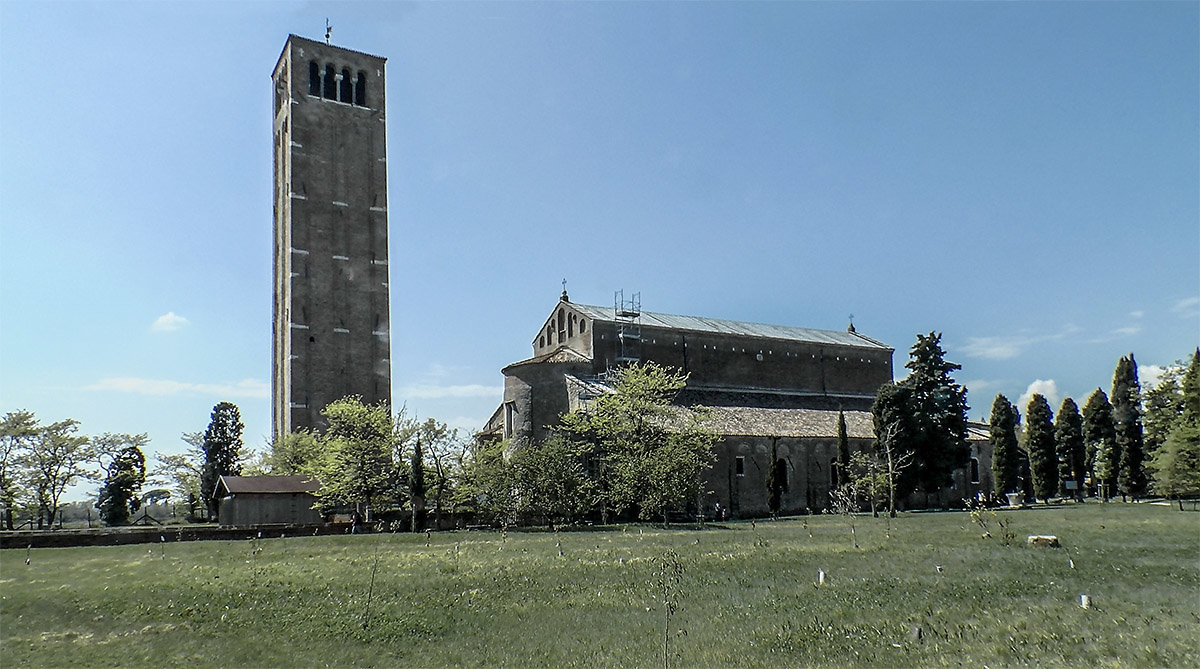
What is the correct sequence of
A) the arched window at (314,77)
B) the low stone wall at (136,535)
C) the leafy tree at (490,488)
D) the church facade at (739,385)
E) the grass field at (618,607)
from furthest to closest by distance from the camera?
the arched window at (314,77)
the church facade at (739,385)
the leafy tree at (490,488)
the low stone wall at (136,535)
the grass field at (618,607)

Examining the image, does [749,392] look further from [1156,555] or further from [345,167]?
[1156,555]

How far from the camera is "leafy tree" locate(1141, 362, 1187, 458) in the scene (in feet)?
143

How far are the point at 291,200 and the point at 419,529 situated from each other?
28996mm

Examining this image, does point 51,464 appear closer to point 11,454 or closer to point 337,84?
point 11,454

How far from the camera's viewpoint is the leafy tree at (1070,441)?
64688mm

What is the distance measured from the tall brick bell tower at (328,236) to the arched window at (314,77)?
0.23ft

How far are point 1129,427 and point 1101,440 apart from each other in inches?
204

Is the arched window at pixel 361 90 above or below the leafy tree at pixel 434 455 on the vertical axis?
above

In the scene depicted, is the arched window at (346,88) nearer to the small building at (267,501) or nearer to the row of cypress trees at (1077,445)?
the small building at (267,501)

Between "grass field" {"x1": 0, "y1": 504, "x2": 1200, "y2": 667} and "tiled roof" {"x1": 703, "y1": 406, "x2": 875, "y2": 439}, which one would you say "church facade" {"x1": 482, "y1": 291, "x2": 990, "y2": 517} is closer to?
"tiled roof" {"x1": 703, "y1": 406, "x2": 875, "y2": 439}

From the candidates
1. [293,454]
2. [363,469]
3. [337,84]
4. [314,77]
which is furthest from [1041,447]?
[314,77]

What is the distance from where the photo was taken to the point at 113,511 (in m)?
56.9

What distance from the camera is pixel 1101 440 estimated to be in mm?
61000

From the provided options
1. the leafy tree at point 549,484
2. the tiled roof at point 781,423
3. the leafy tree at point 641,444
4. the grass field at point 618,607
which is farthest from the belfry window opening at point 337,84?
the grass field at point 618,607
